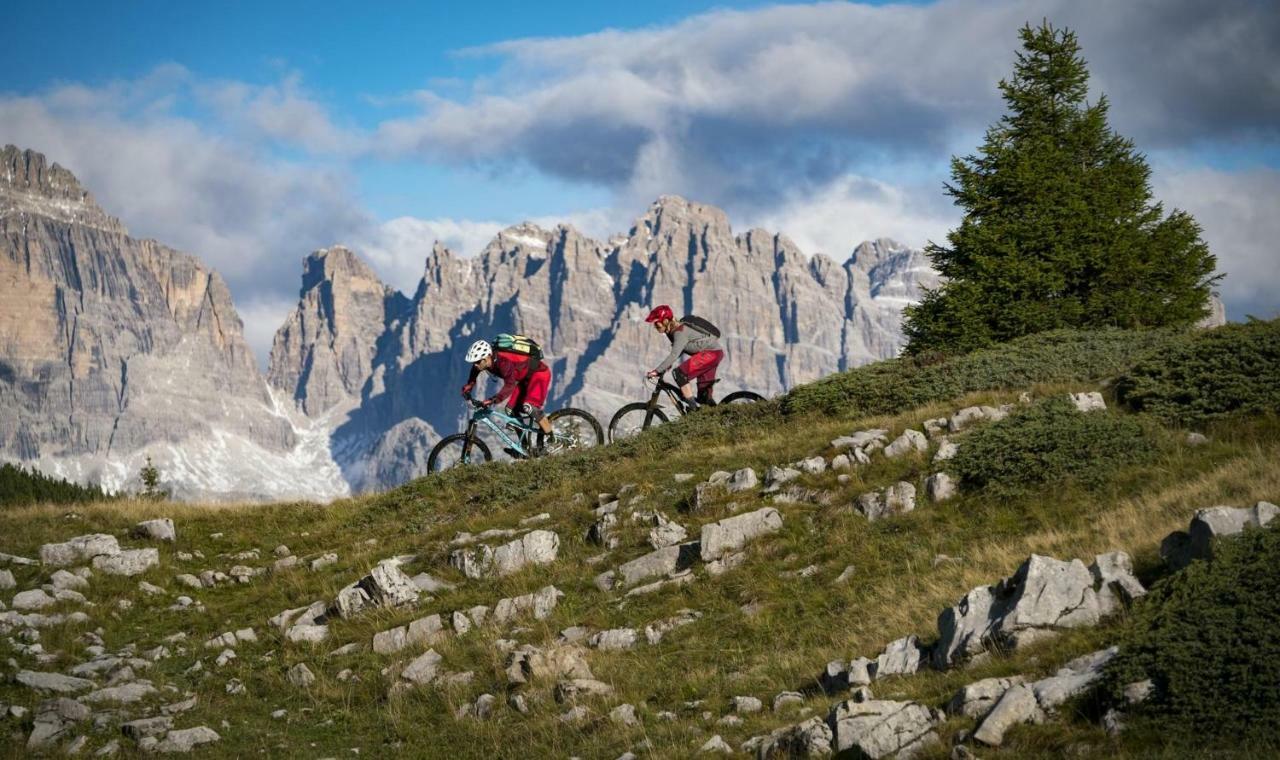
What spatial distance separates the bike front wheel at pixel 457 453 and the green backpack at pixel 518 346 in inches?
78.8

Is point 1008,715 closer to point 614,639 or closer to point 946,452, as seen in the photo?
point 614,639

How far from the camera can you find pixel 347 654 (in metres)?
13.6

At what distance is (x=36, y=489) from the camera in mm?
28219

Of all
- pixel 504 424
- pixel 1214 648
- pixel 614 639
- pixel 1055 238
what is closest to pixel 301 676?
pixel 614 639

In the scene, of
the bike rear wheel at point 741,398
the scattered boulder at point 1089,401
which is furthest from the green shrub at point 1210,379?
the bike rear wheel at point 741,398

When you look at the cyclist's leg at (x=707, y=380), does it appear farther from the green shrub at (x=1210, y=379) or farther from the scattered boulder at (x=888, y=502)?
the scattered boulder at (x=888, y=502)

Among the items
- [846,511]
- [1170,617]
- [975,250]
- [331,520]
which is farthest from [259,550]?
[975,250]

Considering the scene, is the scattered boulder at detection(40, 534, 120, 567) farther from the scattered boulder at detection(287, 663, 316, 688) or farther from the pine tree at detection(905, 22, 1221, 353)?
the pine tree at detection(905, 22, 1221, 353)

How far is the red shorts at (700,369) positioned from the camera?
2352cm

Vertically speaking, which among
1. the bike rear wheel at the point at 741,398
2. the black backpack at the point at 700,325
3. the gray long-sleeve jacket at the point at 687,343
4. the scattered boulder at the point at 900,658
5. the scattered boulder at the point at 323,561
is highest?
the black backpack at the point at 700,325

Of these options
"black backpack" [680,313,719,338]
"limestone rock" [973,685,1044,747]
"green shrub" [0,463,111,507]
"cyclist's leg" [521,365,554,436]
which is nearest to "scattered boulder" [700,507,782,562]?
"limestone rock" [973,685,1044,747]

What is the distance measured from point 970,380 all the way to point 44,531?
17103mm

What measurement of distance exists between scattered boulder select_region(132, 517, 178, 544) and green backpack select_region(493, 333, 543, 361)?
693cm

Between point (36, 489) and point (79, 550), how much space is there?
12.5 metres
